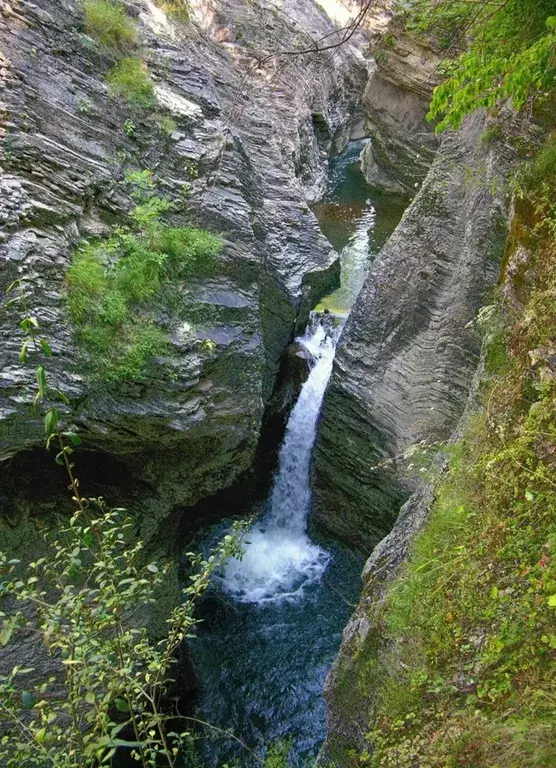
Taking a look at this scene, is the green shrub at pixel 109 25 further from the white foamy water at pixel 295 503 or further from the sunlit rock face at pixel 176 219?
the white foamy water at pixel 295 503

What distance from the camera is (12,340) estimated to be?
5484 millimetres

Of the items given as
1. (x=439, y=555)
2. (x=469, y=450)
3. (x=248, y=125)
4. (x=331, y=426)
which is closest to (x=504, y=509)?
(x=439, y=555)

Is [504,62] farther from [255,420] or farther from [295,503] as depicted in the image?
[295,503]

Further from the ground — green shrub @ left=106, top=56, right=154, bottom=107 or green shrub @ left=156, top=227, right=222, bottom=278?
green shrub @ left=106, top=56, right=154, bottom=107

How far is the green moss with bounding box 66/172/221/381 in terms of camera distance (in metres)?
6.11

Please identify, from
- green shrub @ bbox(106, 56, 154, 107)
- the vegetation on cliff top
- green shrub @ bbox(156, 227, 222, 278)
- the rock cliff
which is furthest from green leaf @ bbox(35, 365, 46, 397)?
the rock cliff

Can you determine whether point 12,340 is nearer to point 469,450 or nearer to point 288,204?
point 469,450

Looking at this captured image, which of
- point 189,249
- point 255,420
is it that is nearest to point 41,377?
point 189,249

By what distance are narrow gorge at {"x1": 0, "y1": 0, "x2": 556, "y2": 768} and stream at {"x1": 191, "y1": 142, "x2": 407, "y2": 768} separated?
0.04m

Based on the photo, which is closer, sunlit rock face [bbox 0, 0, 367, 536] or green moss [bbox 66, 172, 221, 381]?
sunlit rock face [bbox 0, 0, 367, 536]

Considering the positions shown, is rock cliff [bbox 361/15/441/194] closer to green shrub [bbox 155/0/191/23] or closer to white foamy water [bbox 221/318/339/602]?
green shrub [bbox 155/0/191/23]

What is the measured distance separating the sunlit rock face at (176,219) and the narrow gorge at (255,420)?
41 mm

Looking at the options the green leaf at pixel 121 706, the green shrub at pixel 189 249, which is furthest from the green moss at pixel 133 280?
the green leaf at pixel 121 706

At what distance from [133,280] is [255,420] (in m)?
2.60
